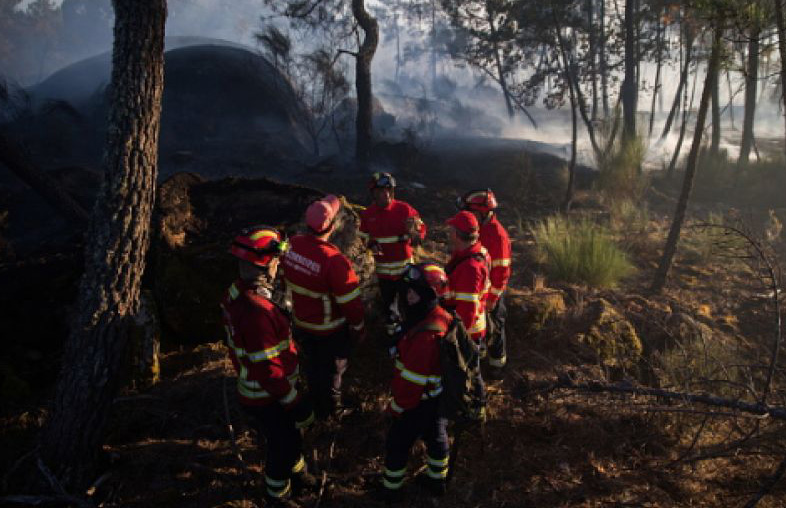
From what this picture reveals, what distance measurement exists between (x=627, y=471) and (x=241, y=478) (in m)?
2.86

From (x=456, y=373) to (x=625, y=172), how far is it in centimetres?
965

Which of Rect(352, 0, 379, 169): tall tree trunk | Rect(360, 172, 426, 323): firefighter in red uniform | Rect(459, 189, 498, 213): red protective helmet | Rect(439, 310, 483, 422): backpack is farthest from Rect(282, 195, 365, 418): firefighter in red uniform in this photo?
Rect(352, 0, 379, 169): tall tree trunk

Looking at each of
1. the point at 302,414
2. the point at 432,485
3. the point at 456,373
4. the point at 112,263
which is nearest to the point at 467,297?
the point at 456,373

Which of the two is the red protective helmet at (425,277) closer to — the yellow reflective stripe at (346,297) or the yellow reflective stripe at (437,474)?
the yellow reflective stripe at (346,297)

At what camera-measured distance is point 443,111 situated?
42000 mm

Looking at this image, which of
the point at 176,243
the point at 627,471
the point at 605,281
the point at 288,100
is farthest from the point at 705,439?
the point at 288,100

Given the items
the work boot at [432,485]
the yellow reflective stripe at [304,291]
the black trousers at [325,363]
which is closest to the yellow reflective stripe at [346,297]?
the yellow reflective stripe at [304,291]

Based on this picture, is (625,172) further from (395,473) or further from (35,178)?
(35,178)

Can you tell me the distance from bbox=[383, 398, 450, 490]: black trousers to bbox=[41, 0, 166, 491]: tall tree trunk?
2.05 meters

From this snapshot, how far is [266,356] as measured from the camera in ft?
8.69

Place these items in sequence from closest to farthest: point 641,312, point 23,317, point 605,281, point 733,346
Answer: point 23,317 < point 733,346 < point 641,312 < point 605,281

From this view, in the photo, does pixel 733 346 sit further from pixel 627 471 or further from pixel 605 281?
pixel 627 471

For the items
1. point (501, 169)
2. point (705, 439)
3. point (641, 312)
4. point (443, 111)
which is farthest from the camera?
point (443, 111)

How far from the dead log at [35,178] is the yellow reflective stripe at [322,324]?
5.09 metres
